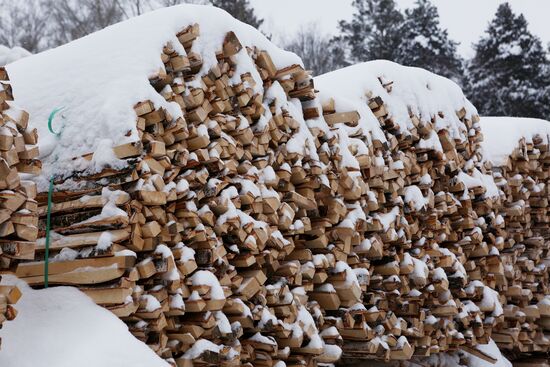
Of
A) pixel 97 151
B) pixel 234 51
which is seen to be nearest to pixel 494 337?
pixel 234 51

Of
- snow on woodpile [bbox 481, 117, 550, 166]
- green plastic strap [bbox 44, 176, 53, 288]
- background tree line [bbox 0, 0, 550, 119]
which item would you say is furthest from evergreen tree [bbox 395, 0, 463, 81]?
green plastic strap [bbox 44, 176, 53, 288]

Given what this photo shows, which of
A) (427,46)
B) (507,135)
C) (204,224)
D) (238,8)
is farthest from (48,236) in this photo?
(427,46)

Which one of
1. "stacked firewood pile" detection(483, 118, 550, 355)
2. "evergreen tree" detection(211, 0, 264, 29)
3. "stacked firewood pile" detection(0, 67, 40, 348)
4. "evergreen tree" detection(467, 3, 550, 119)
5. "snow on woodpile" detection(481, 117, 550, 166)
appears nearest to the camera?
"stacked firewood pile" detection(0, 67, 40, 348)

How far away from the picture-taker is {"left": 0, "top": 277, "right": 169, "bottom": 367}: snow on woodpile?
2881mm

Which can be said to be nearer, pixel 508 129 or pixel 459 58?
pixel 508 129

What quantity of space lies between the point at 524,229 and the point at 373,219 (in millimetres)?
3010

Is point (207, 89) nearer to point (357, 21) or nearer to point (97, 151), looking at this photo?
point (97, 151)

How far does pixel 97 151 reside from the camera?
340 centimetres

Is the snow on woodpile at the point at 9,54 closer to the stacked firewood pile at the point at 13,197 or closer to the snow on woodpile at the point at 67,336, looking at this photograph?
the stacked firewood pile at the point at 13,197

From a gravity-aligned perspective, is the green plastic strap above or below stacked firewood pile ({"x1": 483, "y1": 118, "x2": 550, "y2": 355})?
above

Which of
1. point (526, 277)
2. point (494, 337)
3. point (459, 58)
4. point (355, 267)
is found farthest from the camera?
point (459, 58)

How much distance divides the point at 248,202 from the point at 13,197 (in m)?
1.44

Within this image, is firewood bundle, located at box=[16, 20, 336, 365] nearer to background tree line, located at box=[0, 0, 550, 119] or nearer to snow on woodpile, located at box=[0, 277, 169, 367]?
snow on woodpile, located at box=[0, 277, 169, 367]

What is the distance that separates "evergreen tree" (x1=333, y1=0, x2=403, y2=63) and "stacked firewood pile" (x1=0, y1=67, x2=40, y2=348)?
72.3 feet
